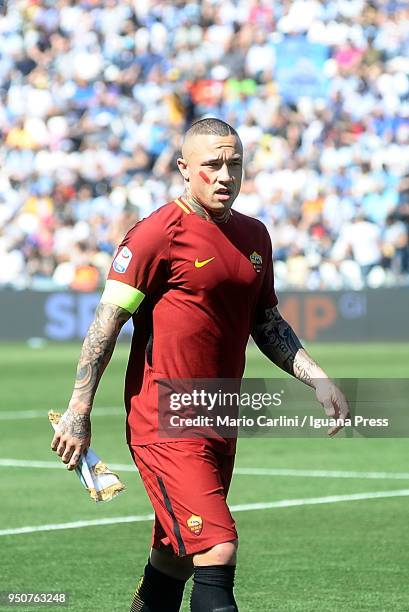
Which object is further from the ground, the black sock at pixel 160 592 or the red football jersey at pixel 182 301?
the red football jersey at pixel 182 301

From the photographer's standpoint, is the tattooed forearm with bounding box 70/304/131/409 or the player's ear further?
the player's ear

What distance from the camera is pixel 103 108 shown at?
29438mm

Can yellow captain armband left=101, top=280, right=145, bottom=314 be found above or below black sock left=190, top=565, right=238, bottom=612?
above

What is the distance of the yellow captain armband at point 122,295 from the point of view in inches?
216

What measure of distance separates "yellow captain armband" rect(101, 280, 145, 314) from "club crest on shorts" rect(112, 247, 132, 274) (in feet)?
0.18

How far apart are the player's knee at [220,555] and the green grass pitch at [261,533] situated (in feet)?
6.57

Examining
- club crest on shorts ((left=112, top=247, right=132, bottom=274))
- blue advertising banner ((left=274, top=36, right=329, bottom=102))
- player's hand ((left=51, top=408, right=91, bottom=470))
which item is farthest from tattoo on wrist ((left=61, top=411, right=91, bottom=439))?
blue advertising banner ((left=274, top=36, right=329, bottom=102))

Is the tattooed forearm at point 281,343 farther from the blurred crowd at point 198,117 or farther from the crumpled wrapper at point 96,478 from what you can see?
the blurred crowd at point 198,117

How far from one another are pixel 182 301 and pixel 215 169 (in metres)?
0.53

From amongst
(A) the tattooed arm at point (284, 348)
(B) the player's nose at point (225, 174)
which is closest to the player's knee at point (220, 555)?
(A) the tattooed arm at point (284, 348)

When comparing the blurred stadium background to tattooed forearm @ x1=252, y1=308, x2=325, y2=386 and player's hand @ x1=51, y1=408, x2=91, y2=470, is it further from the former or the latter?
player's hand @ x1=51, y1=408, x2=91, y2=470

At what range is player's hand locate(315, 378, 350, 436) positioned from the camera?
227 inches

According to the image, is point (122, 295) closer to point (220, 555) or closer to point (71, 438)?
point (71, 438)

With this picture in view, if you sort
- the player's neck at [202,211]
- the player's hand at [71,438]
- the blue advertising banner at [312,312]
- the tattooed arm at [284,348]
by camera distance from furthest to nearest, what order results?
the blue advertising banner at [312,312], the tattooed arm at [284,348], the player's neck at [202,211], the player's hand at [71,438]
